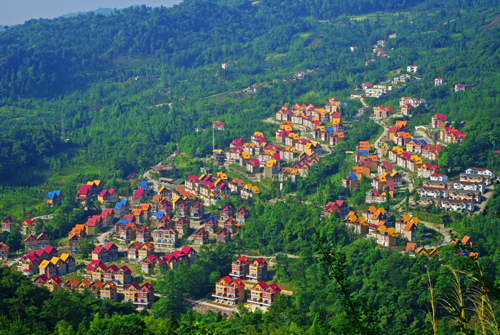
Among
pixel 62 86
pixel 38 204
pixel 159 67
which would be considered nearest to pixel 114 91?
pixel 62 86

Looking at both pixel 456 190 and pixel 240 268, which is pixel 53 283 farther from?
pixel 456 190

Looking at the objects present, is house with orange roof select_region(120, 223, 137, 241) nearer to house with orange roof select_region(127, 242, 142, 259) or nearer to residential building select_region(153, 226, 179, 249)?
residential building select_region(153, 226, 179, 249)

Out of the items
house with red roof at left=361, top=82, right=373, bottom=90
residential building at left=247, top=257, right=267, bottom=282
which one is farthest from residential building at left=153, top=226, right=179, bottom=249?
house with red roof at left=361, top=82, right=373, bottom=90

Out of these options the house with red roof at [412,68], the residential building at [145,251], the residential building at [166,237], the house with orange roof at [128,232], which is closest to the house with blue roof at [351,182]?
the residential building at [166,237]

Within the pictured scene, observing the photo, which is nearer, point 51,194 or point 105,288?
point 105,288

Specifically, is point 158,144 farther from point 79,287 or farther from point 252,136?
point 79,287

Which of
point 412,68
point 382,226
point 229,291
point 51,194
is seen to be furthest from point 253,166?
point 412,68

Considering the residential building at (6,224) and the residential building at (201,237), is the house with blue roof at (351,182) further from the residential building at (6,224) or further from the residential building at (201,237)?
the residential building at (6,224)
